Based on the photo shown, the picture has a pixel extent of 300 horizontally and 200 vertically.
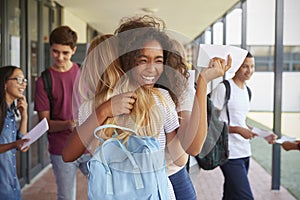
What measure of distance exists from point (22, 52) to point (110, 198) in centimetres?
385

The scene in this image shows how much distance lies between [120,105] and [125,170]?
8.2 inches

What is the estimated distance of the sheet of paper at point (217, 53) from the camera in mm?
1441

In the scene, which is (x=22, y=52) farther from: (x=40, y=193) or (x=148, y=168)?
(x=148, y=168)

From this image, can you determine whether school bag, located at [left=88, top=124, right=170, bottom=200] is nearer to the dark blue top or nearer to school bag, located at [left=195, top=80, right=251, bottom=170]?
school bag, located at [left=195, top=80, right=251, bottom=170]

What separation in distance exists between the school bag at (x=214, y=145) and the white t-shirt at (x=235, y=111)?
340 millimetres

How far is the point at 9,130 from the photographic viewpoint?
8.32 feet

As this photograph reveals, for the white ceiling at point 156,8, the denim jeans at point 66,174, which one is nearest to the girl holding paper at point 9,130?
the denim jeans at point 66,174

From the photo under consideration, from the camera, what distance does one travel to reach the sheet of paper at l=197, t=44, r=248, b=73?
144cm

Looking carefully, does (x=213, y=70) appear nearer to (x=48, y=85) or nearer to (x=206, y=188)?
(x=48, y=85)

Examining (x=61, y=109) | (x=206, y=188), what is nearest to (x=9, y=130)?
(x=61, y=109)

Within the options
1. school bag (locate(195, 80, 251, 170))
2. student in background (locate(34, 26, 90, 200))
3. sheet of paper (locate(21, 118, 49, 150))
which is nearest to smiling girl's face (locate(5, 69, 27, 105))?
student in background (locate(34, 26, 90, 200))

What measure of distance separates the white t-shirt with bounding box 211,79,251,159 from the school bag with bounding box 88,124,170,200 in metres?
1.70

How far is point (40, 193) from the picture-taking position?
14.9 feet

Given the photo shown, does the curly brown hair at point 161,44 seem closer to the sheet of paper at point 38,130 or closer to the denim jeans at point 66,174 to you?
the sheet of paper at point 38,130
